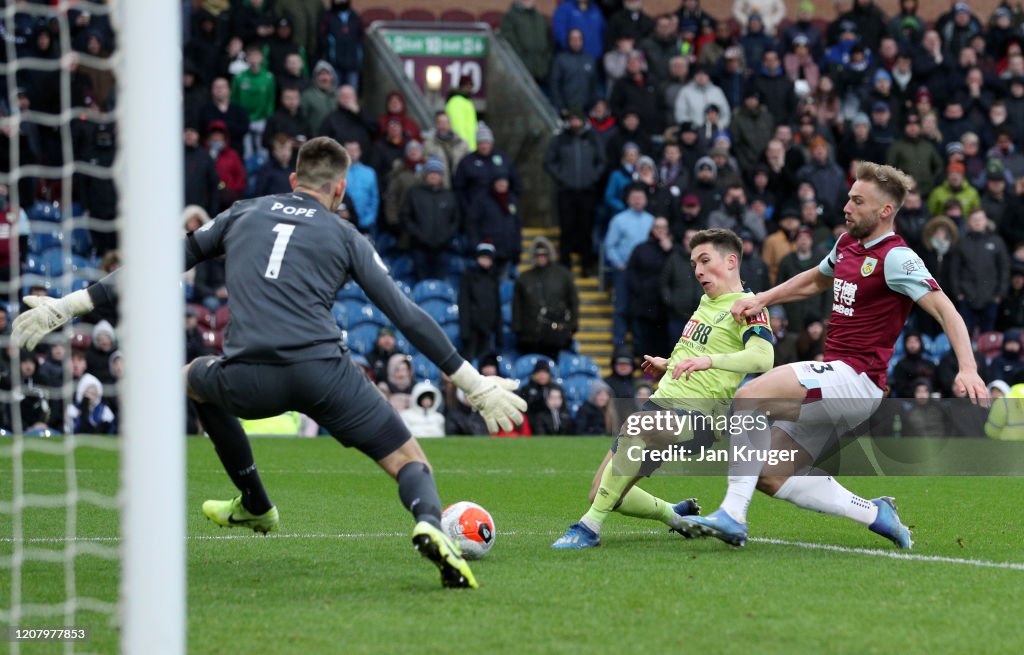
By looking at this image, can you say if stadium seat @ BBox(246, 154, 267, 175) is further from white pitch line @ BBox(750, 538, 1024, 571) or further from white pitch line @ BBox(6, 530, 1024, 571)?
white pitch line @ BBox(750, 538, 1024, 571)

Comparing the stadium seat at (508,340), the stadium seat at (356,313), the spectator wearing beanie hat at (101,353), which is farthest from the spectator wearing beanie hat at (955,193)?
the spectator wearing beanie hat at (101,353)

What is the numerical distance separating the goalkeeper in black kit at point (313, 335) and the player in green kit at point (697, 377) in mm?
1639

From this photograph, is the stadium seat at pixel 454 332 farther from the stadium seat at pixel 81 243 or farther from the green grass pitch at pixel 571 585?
the green grass pitch at pixel 571 585

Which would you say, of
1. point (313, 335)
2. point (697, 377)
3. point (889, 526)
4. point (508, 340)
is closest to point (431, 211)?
point (508, 340)

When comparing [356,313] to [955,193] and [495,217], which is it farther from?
[955,193]

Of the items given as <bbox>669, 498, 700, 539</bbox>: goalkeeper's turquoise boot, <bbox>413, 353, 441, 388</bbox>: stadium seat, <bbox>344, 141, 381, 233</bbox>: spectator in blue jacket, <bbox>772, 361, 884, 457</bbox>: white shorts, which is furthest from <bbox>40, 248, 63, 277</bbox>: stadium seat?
<bbox>772, 361, 884, 457</bbox>: white shorts

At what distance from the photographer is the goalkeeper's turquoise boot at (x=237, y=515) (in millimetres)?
7770

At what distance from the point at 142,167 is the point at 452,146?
16.8 meters

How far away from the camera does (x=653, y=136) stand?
22.6 meters

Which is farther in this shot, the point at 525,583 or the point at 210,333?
the point at 210,333

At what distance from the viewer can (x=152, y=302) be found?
4.62 metres

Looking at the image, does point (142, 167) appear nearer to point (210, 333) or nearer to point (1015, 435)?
point (210, 333)

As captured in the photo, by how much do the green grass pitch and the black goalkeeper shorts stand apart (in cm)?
69

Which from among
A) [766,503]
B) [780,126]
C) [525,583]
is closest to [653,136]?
[780,126]
